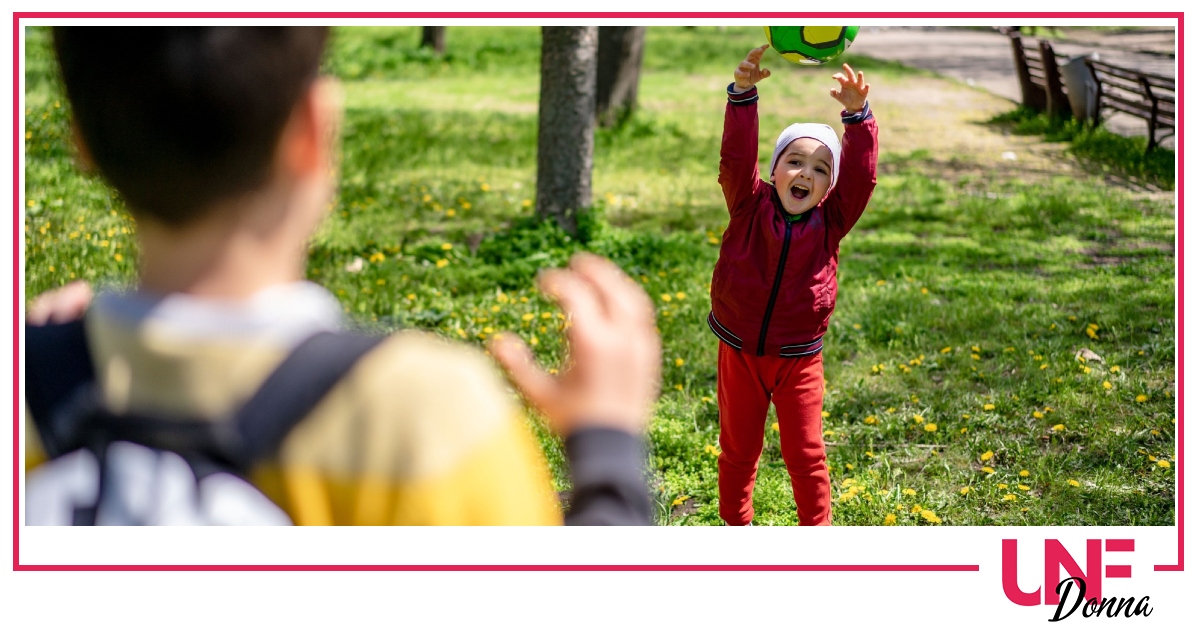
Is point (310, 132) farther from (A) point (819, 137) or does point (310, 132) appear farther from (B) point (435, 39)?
(B) point (435, 39)

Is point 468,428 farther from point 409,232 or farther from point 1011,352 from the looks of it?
point 409,232

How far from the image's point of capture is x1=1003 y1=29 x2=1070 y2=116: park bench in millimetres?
10461

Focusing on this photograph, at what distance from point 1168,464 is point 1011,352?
3.77ft

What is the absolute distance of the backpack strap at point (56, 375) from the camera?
3.82ft

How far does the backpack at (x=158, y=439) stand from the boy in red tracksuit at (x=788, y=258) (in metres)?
2.26

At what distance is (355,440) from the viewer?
1116 millimetres

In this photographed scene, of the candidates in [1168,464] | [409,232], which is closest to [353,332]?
[1168,464]

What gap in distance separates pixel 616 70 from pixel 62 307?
9.61 metres

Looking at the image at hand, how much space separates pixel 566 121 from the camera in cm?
661

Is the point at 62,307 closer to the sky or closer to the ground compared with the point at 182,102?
closer to the ground

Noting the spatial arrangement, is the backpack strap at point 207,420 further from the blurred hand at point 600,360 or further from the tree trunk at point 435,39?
the tree trunk at point 435,39

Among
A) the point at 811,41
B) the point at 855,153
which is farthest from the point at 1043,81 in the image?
the point at 855,153

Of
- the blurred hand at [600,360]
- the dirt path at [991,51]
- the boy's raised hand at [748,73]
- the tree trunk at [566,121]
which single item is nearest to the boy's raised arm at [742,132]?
the boy's raised hand at [748,73]
